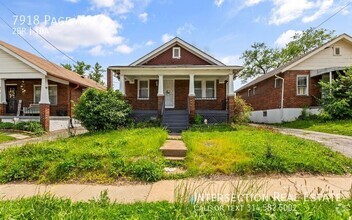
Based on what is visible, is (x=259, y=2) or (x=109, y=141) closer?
(x=109, y=141)

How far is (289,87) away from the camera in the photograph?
1783cm

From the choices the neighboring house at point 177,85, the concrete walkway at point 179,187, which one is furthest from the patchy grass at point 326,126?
the concrete walkway at point 179,187

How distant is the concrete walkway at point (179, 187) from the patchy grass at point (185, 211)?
610 mm

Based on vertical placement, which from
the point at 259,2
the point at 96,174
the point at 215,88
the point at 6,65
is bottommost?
the point at 96,174

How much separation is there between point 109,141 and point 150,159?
8.56 ft

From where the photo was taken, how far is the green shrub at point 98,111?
11.1 metres

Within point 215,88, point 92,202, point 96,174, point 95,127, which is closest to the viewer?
point 92,202

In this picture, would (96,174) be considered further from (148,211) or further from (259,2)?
(259,2)

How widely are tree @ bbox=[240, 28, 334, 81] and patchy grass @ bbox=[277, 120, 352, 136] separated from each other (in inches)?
826

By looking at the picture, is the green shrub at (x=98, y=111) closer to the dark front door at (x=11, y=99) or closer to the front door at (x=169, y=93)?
the front door at (x=169, y=93)

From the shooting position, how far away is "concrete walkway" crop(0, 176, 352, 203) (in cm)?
425

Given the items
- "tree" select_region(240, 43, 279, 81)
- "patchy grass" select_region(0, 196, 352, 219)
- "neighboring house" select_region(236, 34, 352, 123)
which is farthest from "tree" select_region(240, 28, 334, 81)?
"patchy grass" select_region(0, 196, 352, 219)

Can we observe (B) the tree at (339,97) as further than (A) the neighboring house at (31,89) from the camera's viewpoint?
No

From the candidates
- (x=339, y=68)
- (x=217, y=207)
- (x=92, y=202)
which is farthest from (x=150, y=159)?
(x=339, y=68)
